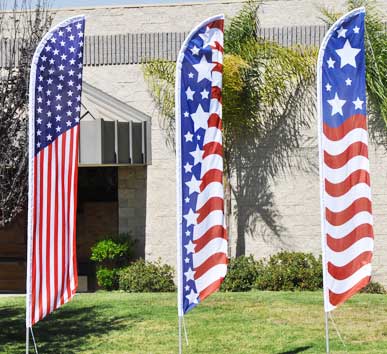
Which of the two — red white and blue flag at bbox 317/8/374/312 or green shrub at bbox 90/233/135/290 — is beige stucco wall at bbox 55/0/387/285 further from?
red white and blue flag at bbox 317/8/374/312

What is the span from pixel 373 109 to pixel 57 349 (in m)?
9.97

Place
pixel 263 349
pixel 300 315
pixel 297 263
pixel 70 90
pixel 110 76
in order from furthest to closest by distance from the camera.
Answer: pixel 110 76, pixel 297 263, pixel 300 315, pixel 263 349, pixel 70 90

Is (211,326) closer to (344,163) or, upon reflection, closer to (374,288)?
(344,163)

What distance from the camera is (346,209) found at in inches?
553

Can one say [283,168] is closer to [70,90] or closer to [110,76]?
[110,76]

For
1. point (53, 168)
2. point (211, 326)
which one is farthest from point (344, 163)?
point (211, 326)

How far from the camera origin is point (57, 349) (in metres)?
16.1

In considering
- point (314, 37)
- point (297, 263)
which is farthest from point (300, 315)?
point (314, 37)

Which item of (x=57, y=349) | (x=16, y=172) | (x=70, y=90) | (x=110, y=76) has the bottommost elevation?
(x=57, y=349)

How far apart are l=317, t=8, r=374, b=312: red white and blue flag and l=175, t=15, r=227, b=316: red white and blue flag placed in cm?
152

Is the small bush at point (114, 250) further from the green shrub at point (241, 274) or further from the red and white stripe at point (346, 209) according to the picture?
the red and white stripe at point (346, 209)

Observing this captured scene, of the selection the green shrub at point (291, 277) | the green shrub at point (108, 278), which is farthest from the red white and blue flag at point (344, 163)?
the green shrub at point (108, 278)

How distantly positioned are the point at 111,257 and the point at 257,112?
4.60m

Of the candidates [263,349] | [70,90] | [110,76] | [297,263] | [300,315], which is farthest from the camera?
[110,76]
